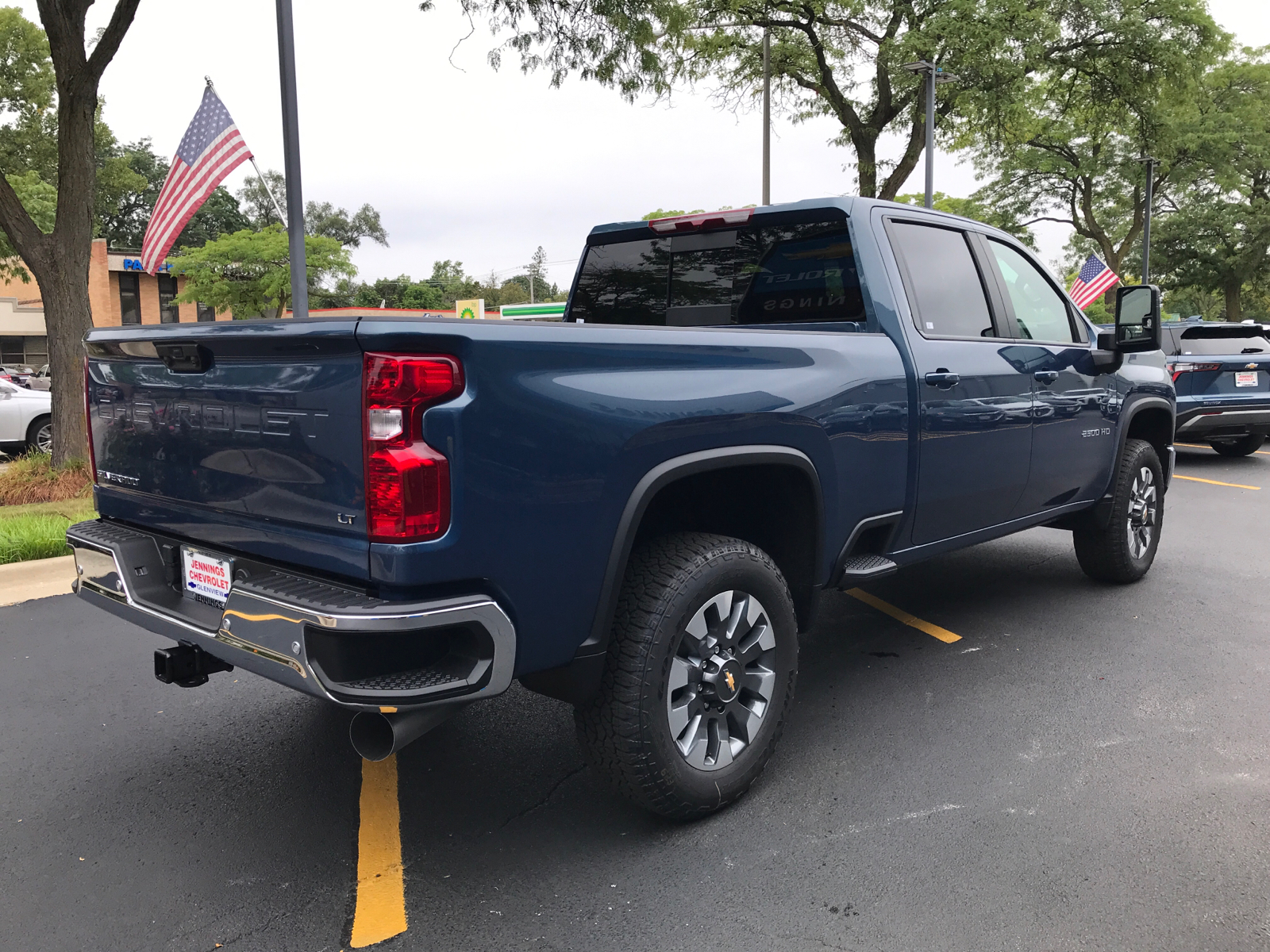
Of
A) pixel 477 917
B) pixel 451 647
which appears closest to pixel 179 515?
pixel 451 647

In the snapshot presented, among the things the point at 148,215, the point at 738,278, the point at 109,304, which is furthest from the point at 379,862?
the point at 148,215

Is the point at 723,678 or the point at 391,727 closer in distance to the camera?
the point at 391,727

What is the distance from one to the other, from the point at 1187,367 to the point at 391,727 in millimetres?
11724

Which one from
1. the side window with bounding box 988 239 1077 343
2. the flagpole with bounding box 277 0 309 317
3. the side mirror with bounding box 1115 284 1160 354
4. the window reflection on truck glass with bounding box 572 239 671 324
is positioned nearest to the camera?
the window reflection on truck glass with bounding box 572 239 671 324

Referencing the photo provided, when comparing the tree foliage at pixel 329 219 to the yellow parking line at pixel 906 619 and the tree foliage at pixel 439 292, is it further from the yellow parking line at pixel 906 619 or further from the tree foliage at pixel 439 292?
the yellow parking line at pixel 906 619

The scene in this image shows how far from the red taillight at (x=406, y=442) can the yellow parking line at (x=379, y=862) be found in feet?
3.50

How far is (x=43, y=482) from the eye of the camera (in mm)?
9117

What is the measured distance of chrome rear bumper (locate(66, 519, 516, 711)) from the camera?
224cm

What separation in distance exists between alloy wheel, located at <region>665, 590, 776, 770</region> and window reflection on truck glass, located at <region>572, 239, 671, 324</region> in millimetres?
1733

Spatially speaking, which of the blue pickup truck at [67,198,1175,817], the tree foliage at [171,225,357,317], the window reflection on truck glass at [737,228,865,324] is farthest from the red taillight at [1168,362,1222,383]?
the tree foliage at [171,225,357,317]

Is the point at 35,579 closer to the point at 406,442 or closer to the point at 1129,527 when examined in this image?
the point at 406,442

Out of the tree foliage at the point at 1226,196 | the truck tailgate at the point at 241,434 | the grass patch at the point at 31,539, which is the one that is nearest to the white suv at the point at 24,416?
the grass patch at the point at 31,539

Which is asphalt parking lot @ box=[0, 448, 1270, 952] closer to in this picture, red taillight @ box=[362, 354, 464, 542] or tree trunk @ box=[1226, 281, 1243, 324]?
red taillight @ box=[362, 354, 464, 542]

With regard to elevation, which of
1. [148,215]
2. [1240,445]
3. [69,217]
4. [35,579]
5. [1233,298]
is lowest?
[35,579]
